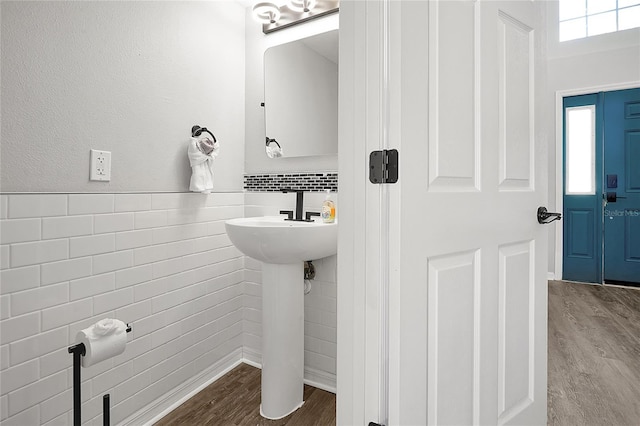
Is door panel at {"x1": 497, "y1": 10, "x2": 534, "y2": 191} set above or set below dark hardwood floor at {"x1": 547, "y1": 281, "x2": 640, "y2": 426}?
above

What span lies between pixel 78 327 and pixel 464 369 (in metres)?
1.35

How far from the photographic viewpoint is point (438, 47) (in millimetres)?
989

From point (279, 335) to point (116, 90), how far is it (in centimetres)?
125

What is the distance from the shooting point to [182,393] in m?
1.77

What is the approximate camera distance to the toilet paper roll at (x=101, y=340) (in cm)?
114

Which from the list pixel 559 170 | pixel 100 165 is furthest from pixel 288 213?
pixel 559 170

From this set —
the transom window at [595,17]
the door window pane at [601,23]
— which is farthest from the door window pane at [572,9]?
the door window pane at [601,23]

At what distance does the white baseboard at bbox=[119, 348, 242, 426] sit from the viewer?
1.58 metres

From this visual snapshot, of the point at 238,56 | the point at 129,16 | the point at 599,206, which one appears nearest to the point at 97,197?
the point at 129,16

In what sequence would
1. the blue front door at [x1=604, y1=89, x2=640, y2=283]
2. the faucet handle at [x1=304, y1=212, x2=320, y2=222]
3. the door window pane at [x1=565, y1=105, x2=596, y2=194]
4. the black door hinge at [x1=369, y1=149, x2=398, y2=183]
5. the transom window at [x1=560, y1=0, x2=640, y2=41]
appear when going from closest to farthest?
the black door hinge at [x1=369, y1=149, x2=398, y2=183] → the faucet handle at [x1=304, y1=212, x2=320, y2=222] → the blue front door at [x1=604, y1=89, x2=640, y2=283] → the transom window at [x1=560, y1=0, x2=640, y2=41] → the door window pane at [x1=565, y1=105, x2=596, y2=194]

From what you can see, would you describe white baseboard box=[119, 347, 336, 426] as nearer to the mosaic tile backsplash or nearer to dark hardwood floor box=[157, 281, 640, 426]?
dark hardwood floor box=[157, 281, 640, 426]

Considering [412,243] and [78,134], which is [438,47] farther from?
[78,134]

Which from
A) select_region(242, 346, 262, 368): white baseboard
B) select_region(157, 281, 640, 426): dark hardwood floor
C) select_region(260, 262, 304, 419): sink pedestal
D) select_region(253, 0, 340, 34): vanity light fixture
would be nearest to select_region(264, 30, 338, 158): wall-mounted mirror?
select_region(253, 0, 340, 34): vanity light fixture

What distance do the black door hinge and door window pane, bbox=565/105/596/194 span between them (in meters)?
4.04
